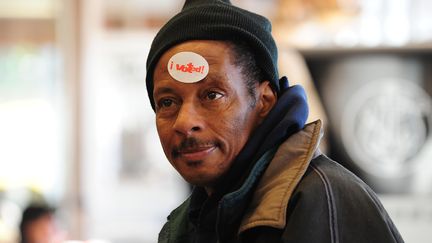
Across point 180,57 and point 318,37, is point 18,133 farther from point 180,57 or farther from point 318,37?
point 180,57

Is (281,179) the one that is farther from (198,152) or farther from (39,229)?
(39,229)

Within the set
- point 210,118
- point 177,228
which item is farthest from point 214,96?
point 177,228

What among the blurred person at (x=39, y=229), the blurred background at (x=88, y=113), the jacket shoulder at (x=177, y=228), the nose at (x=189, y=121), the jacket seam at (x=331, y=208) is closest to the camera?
the jacket seam at (x=331, y=208)

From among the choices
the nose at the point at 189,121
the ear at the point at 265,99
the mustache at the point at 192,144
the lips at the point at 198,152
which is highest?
the ear at the point at 265,99

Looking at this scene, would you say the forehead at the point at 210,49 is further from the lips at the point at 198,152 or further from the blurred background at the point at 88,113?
the blurred background at the point at 88,113

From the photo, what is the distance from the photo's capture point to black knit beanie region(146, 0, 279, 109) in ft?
3.46

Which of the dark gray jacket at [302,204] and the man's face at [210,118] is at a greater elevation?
the man's face at [210,118]

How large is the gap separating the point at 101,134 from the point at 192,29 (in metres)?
3.45

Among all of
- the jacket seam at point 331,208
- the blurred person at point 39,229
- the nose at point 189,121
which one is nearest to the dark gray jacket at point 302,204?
the jacket seam at point 331,208

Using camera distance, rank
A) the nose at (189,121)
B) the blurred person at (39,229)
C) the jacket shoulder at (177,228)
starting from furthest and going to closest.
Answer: the blurred person at (39,229) < the jacket shoulder at (177,228) < the nose at (189,121)

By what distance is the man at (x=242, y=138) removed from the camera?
935 mm

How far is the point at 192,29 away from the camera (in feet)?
3.49

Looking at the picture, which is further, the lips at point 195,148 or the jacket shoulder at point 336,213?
the lips at point 195,148

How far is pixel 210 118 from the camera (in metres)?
1.03
